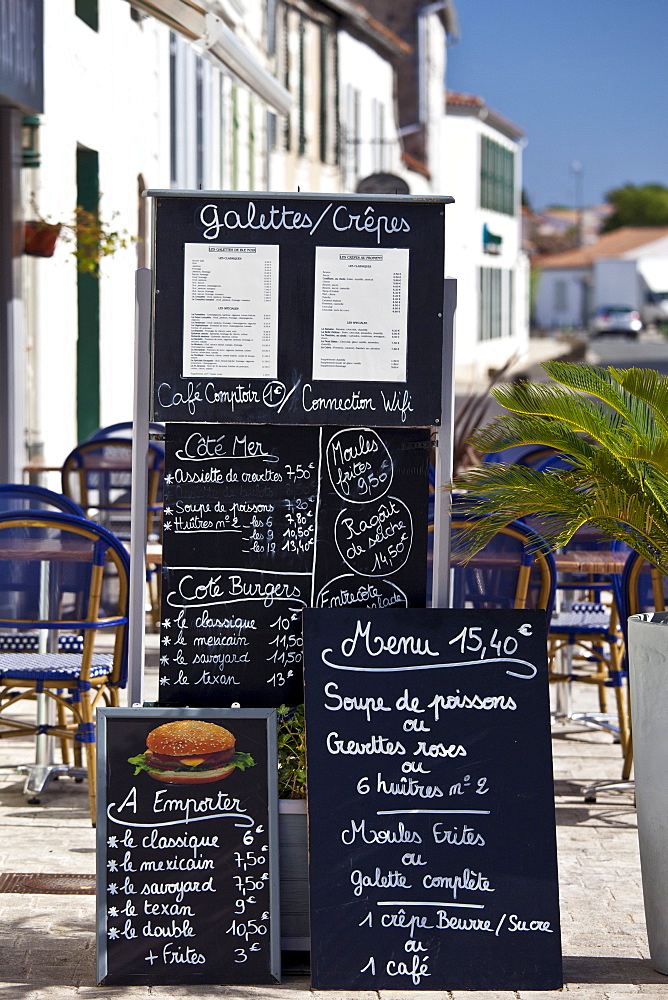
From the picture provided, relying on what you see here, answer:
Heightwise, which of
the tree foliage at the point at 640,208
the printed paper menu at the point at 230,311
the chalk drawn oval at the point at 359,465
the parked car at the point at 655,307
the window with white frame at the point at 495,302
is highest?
the tree foliage at the point at 640,208

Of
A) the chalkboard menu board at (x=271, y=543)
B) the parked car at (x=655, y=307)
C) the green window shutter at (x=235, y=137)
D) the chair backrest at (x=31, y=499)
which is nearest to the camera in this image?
the chalkboard menu board at (x=271, y=543)

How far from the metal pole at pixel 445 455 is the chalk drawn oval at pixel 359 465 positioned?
0.16 meters

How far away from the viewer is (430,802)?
3.52 meters

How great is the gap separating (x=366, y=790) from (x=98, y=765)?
0.68m

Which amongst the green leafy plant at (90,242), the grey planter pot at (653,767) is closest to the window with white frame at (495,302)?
the green leafy plant at (90,242)

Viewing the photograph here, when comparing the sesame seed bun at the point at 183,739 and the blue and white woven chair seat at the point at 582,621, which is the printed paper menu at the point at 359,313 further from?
the blue and white woven chair seat at the point at 582,621

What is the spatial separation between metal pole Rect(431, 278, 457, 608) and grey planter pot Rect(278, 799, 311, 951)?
672 millimetres

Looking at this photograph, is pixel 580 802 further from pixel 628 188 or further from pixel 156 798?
pixel 628 188

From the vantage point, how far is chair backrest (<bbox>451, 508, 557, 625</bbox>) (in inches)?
188

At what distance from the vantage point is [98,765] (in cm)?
355

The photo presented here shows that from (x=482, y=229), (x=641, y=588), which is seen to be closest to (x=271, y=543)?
(x=641, y=588)

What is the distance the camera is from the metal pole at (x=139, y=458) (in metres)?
3.75

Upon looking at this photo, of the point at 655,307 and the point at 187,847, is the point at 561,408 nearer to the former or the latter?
the point at 187,847

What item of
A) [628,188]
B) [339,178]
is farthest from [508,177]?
[628,188]
